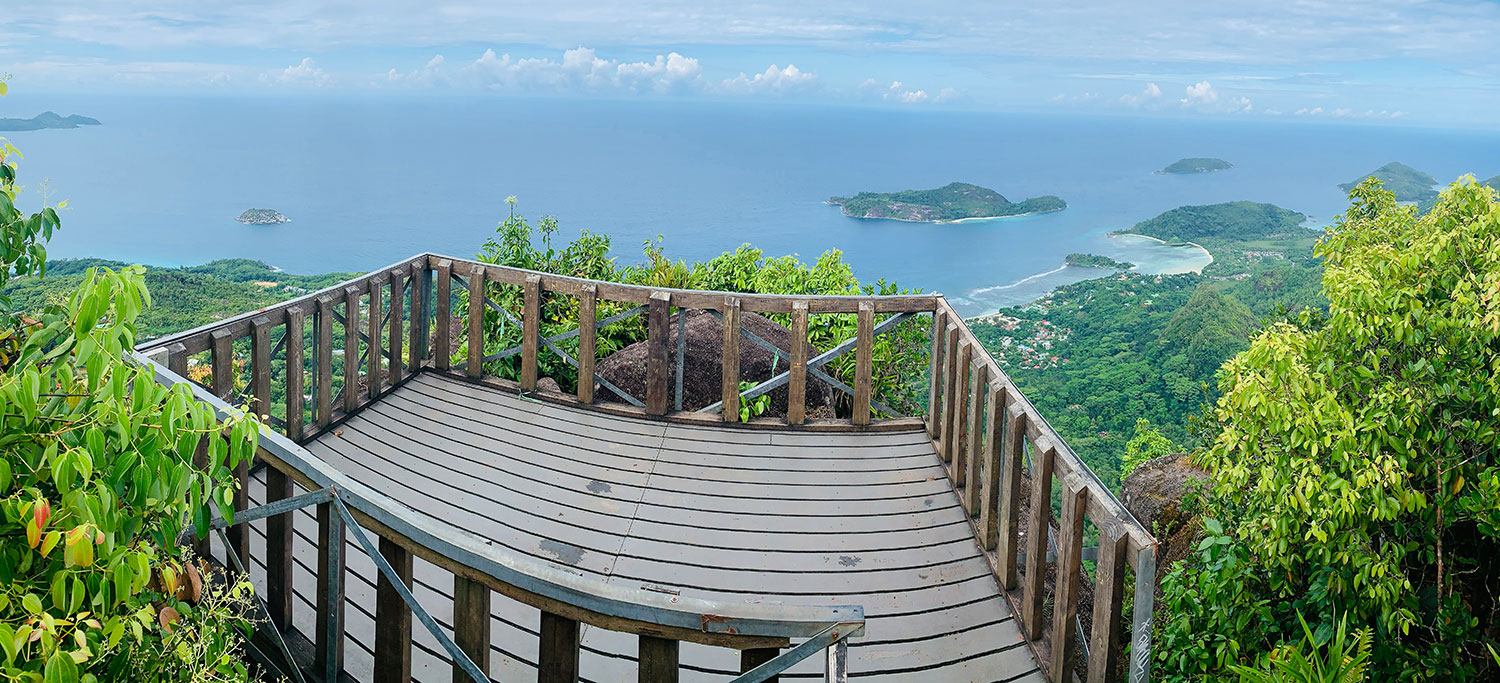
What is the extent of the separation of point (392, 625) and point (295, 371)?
295 centimetres

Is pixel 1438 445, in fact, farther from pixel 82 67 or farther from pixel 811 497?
pixel 82 67

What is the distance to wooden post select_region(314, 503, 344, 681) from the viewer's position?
2.49 meters

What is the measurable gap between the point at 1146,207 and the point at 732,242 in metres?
43.9

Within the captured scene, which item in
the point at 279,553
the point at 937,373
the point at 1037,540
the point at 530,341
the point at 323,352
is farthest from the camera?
the point at 530,341

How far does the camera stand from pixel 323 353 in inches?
205

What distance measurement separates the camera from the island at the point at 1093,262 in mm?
47406

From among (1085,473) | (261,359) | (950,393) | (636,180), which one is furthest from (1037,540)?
(636,180)

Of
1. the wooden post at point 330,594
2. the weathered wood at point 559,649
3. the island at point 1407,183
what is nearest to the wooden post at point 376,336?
the wooden post at point 330,594

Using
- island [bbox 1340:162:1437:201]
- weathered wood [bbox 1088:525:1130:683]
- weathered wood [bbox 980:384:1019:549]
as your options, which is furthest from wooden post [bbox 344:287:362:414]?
island [bbox 1340:162:1437:201]

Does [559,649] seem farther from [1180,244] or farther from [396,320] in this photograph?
[1180,244]

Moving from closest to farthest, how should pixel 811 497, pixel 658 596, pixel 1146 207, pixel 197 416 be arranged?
pixel 197 416 < pixel 658 596 < pixel 811 497 < pixel 1146 207

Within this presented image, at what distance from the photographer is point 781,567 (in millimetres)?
4109

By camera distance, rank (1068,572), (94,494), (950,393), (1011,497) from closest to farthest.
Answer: (94,494)
(1068,572)
(1011,497)
(950,393)

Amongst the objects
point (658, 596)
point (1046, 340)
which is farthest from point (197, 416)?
point (1046, 340)
